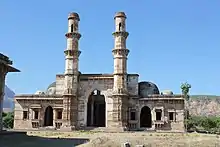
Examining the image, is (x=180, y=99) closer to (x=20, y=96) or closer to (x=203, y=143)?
(x=203, y=143)

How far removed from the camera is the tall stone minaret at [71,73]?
1641 inches

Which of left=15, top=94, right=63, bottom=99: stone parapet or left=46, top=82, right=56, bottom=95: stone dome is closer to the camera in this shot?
left=15, top=94, right=63, bottom=99: stone parapet

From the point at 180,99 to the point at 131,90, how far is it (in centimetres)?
623

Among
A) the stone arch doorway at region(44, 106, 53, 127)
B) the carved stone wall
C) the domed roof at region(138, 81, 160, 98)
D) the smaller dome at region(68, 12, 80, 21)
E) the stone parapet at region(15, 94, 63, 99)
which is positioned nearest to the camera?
the carved stone wall

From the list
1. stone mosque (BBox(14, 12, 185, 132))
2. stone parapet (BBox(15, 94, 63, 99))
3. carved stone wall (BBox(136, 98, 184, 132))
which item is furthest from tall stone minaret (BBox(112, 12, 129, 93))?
stone parapet (BBox(15, 94, 63, 99))

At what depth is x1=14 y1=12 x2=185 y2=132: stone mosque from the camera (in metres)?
40.7

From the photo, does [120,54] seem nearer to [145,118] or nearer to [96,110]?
[96,110]

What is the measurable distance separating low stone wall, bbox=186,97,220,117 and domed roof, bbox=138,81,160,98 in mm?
72624

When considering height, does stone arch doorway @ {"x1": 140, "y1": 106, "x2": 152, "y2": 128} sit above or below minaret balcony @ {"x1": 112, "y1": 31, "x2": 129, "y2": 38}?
below

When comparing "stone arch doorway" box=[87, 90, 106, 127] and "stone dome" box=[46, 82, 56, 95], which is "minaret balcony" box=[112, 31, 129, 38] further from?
"stone dome" box=[46, 82, 56, 95]

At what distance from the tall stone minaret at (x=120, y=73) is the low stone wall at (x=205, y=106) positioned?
7659cm

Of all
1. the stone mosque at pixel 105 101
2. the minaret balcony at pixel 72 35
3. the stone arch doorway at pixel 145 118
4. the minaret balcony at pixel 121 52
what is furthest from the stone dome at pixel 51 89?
the stone arch doorway at pixel 145 118

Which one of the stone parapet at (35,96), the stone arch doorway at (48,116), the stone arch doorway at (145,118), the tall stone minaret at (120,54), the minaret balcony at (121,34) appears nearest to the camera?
the tall stone minaret at (120,54)

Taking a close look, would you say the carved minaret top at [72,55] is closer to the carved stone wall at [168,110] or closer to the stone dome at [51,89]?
the stone dome at [51,89]
